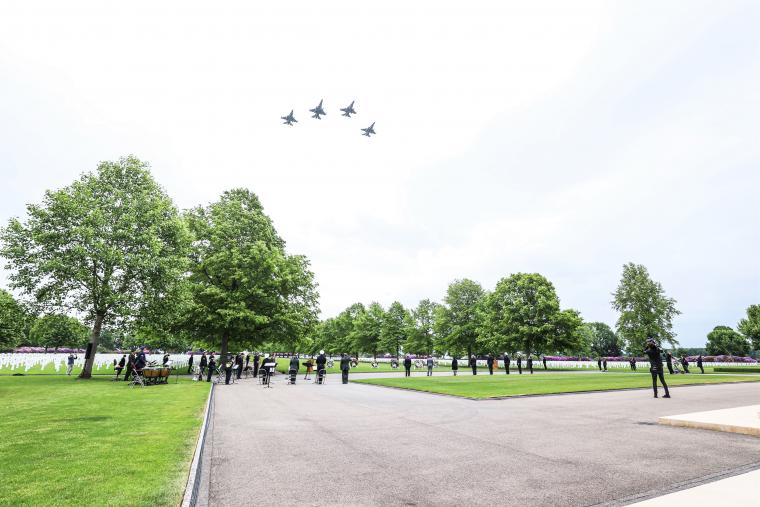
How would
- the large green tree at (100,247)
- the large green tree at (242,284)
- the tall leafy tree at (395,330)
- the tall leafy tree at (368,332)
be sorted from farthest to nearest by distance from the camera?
the tall leafy tree at (368,332) → the tall leafy tree at (395,330) → the large green tree at (242,284) → the large green tree at (100,247)

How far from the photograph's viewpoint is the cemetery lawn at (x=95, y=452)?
5.01 meters

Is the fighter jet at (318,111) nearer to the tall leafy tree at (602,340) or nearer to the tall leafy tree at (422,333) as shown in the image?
the tall leafy tree at (422,333)

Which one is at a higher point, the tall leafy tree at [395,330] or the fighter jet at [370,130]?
the fighter jet at [370,130]

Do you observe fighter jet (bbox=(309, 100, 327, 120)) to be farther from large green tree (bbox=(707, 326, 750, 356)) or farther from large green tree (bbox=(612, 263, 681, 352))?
large green tree (bbox=(707, 326, 750, 356))

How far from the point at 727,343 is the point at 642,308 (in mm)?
69811

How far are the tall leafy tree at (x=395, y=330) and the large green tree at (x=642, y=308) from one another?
37.3 metres

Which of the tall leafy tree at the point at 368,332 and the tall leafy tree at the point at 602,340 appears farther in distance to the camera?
the tall leafy tree at the point at 602,340

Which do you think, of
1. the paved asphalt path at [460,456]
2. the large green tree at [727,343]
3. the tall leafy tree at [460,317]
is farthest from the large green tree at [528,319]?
the large green tree at [727,343]

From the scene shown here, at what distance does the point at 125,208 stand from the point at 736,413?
110ft

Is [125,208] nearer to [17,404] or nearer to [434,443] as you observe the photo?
[17,404]

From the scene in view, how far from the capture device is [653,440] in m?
8.13

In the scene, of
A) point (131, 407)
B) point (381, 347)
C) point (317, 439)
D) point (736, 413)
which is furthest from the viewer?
point (381, 347)

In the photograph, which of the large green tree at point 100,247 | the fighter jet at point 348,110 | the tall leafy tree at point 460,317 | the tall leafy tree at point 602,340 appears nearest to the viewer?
the large green tree at point 100,247

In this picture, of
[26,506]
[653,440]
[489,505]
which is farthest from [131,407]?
[653,440]
